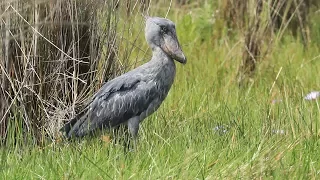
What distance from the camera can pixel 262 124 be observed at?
429 centimetres

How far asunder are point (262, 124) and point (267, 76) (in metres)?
1.67

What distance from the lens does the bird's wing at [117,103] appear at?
4.07 m

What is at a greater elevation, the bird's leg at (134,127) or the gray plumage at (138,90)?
the gray plumage at (138,90)

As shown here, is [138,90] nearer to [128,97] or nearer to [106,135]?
[128,97]

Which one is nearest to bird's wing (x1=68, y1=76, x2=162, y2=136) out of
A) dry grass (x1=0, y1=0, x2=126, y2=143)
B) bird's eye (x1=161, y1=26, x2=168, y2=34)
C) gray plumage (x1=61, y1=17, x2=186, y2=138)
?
gray plumage (x1=61, y1=17, x2=186, y2=138)

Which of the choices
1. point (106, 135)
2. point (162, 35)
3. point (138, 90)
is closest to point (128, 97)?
point (138, 90)

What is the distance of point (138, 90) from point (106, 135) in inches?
11.3

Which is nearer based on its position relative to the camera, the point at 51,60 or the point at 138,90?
the point at 138,90

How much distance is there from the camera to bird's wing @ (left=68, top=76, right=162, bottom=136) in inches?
160

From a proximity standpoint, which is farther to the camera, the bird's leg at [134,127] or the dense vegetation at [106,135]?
the bird's leg at [134,127]

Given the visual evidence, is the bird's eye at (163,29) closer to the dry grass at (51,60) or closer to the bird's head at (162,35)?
the bird's head at (162,35)

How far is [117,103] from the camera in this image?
412 centimetres

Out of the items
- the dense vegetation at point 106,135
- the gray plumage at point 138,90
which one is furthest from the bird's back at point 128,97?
the dense vegetation at point 106,135

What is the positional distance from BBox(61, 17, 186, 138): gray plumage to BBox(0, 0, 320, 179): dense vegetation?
0.10 meters
